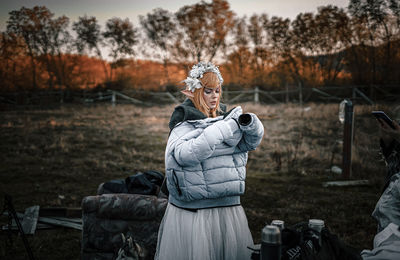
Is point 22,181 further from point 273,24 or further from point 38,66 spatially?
point 273,24

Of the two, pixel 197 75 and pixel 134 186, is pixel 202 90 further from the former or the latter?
pixel 134 186

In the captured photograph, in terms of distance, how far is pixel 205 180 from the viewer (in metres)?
2.06

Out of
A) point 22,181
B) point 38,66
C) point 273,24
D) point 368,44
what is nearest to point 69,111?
point 38,66

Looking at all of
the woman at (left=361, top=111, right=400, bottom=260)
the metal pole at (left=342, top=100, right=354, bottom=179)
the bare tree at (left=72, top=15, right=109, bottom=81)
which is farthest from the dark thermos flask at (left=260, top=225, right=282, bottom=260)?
the bare tree at (left=72, top=15, right=109, bottom=81)

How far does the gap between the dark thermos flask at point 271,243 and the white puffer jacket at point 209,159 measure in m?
0.65

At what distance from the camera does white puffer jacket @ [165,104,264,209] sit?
191 centimetres

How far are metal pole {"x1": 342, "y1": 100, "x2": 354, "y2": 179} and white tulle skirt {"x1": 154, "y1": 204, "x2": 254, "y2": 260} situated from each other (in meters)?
5.14

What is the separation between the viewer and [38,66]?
14.4 metres

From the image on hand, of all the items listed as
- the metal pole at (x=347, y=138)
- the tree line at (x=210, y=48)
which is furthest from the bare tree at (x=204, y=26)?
the metal pole at (x=347, y=138)

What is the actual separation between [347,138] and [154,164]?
4640 millimetres

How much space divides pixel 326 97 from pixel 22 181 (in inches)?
582

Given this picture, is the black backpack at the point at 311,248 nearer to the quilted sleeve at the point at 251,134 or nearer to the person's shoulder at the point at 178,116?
the quilted sleeve at the point at 251,134

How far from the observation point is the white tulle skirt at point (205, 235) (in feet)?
6.80

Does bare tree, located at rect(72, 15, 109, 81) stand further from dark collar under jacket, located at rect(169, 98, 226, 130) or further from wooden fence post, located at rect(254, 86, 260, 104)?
dark collar under jacket, located at rect(169, 98, 226, 130)
